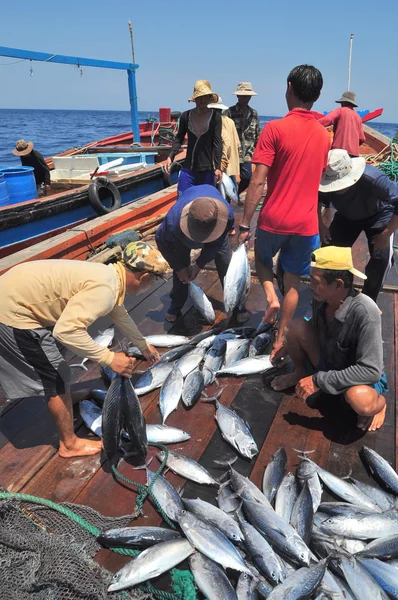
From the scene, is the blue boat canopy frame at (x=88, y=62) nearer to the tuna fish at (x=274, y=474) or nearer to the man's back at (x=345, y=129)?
the man's back at (x=345, y=129)

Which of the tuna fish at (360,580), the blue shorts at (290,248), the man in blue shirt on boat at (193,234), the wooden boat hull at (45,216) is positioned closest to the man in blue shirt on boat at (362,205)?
the blue shorts at (290,248)

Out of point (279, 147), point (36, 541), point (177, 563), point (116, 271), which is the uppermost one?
point (279, 147)

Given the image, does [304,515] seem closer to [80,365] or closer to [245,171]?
[80,365]

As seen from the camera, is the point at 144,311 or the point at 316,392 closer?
the point at 316,392

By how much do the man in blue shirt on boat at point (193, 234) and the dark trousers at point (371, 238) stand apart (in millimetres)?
1162

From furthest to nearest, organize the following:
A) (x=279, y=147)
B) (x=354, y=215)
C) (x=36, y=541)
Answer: (x=354, y=215) → (x=279, y=147) → (x=36, y=541)

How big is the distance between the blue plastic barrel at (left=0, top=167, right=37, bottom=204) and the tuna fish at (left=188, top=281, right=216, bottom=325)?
→ 434 cm

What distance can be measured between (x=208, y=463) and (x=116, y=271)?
1428 mm

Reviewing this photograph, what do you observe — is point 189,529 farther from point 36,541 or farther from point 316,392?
point 316,392

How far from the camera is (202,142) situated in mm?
5762

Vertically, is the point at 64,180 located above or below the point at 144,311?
above

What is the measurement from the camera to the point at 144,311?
4.99 m

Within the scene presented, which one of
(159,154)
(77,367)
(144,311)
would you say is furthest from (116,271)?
(159,154)

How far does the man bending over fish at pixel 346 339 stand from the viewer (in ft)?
9.14
